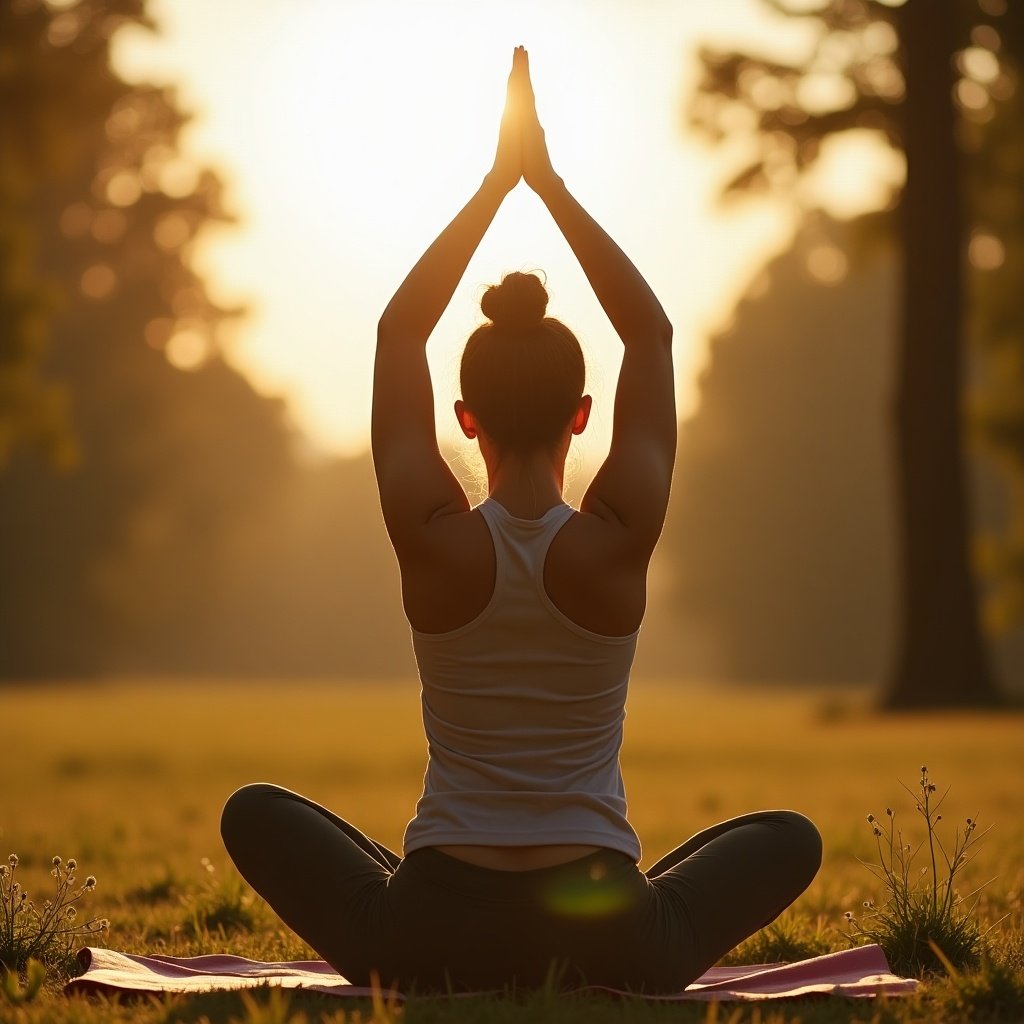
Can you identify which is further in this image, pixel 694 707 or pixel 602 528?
pixel 694 707

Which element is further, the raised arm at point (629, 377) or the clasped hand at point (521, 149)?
the clasped hand at point (521, 149)

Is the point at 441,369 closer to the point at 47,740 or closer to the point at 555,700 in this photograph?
the point at 555,700

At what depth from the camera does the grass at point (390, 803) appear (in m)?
3.71

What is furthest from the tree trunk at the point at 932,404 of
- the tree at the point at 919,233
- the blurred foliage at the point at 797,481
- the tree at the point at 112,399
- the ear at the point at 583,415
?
the blurred foliage at the point at 797,481

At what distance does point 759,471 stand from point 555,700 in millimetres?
47957

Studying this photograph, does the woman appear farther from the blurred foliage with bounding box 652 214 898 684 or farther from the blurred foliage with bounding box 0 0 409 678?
the blurred foliage with bounding box 652 214 898 684

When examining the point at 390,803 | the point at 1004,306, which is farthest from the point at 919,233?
the point at 390,803

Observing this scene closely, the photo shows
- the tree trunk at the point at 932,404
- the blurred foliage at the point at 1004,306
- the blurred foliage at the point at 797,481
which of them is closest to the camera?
the tree trunk at the point at 932,404

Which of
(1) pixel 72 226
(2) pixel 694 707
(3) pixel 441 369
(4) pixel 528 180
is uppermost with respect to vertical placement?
(1) pixel 72 226

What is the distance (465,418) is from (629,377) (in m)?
0.40

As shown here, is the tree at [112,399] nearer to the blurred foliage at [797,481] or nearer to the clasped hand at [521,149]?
the blurred foliage at [797,481]

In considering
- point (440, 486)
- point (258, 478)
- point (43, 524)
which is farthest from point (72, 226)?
point (440, 486)

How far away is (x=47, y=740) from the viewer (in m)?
19.0

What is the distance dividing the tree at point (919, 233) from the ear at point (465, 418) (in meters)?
16.9
